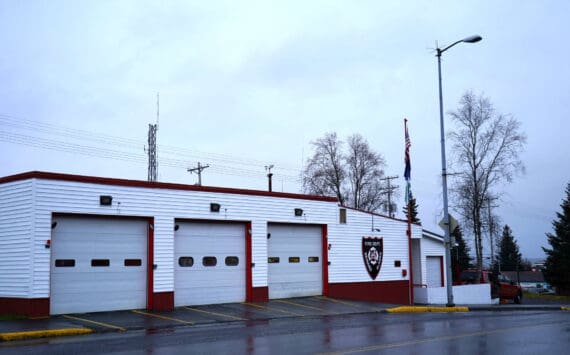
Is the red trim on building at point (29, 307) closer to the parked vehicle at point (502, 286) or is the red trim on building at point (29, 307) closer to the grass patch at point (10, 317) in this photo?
the grass patch at point (10, 317)

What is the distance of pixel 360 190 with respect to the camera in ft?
198

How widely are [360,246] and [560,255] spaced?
37643 mm

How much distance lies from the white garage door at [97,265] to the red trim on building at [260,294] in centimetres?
497

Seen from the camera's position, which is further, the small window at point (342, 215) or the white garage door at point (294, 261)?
the small window at point (342, 215)

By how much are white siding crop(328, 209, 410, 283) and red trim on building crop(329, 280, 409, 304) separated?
0.80 ft

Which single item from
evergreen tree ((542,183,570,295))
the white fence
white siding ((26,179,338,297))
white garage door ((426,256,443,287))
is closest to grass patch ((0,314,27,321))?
white siding ((26,179,338,297))

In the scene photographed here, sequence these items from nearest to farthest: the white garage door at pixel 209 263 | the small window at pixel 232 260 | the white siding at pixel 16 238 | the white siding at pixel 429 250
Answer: the white siding at pixel 16 238 < the white garage door at pixel 209 263 < the small window at pixel 232 260 < the white siding at pixel 429 250

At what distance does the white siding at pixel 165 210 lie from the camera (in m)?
20.4

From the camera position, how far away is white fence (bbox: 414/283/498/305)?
1347 inches

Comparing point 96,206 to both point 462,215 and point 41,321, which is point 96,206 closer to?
point 41,321

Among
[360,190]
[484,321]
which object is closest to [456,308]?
[484,321]

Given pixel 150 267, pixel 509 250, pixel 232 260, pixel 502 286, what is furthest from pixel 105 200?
pixel 509 250

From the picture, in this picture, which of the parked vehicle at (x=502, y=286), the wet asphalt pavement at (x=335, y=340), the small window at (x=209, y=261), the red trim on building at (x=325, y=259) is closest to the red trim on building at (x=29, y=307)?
the wet asphalt pavement at (x=335, y=340)

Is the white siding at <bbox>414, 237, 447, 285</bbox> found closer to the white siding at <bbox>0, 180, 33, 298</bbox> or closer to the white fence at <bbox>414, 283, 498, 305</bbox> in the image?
the white fence at <bbox>414, 283, 498, 305</bbox>
